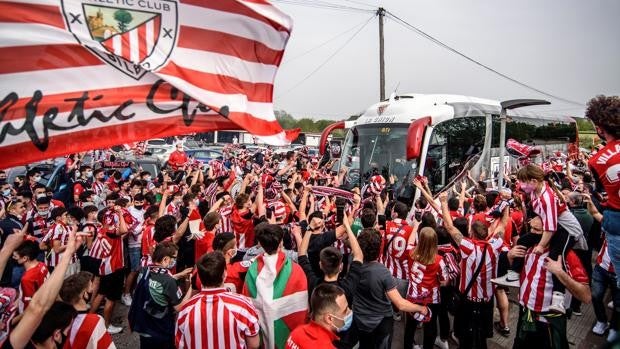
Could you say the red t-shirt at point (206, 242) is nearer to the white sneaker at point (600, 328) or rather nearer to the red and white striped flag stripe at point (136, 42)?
the red and white striped flag stripe at point (136, 42)

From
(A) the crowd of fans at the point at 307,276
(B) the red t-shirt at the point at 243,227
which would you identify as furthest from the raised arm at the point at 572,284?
(B) the red t-shirt at the point at 243,227

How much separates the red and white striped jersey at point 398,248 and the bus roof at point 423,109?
548 cm

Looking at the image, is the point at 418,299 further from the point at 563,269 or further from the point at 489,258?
the point at 563,269

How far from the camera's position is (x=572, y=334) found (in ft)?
17.7

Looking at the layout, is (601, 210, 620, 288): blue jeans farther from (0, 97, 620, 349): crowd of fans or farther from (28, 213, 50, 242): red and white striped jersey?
(28, 213, 50, 242): red and white striped jersey

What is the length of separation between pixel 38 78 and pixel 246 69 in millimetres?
1367

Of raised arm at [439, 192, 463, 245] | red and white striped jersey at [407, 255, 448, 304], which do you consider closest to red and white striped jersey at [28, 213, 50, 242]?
red and white striped jersey at [407, 255, 448, 304]

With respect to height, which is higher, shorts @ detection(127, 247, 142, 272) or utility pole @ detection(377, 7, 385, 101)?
utility pole @ detection(377, 7, 385, 101)

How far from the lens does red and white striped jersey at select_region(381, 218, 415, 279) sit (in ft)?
16.6

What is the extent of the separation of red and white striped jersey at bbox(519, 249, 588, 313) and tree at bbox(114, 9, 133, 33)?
3.79 metres

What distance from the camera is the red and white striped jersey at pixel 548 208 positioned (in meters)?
3.36

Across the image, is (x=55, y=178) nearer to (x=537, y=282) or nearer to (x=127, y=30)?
(x=127, y=30)

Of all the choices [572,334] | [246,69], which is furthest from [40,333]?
[572,334]

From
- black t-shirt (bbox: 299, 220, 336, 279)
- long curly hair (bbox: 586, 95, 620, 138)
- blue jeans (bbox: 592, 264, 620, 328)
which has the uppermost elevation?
long curly hair (bbox: 586, 95, 620, 138)
